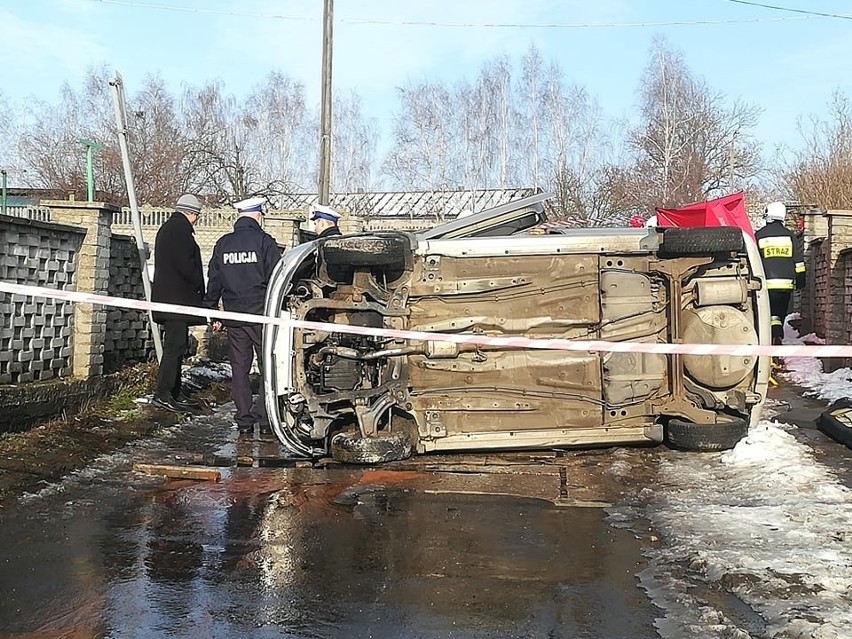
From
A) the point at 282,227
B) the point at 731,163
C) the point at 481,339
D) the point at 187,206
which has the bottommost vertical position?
the point at 481,339

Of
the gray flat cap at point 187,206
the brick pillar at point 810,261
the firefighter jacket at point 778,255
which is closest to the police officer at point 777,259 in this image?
the firefighter jacket at point 778,255

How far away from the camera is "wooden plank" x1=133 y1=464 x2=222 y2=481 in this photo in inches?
209

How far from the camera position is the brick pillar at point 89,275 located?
7254 mm

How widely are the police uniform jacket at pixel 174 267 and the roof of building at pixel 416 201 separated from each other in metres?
31.7

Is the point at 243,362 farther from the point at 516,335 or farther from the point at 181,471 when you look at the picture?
the point at 516,335

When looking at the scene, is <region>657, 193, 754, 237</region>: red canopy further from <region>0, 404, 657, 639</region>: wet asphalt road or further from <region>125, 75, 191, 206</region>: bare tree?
<region>125, 75, 191, 206</region>: bare tree

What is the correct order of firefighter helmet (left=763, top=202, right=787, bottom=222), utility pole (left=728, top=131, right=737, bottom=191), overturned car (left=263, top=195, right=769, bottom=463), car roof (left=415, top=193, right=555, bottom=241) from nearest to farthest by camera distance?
overturned car (left=263, top=195, right=769, bottom=463)
car roof (left=415, top=193, right=555, bottom=241)
firefighter helmet (left=763, top=202, right=787, bottom=222)
utility pole (left=728, top=131, right=737, bottom=191)

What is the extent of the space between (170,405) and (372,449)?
298cm

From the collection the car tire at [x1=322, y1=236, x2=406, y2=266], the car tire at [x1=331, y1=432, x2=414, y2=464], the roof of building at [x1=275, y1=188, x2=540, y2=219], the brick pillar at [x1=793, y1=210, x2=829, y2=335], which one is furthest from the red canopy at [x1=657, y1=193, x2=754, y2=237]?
the roof of building at [x1=275, y1=188, x2=540, y2=219]

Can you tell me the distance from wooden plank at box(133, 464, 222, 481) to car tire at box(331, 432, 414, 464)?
2.50 ft

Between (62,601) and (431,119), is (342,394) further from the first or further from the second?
(431,119)

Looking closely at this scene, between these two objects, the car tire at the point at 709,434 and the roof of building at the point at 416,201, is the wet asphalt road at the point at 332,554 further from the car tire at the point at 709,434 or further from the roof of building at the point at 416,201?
the roof of building at the point at 416,201

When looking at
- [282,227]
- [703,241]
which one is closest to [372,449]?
[703,241]

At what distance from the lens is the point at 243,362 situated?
6.86 metres
